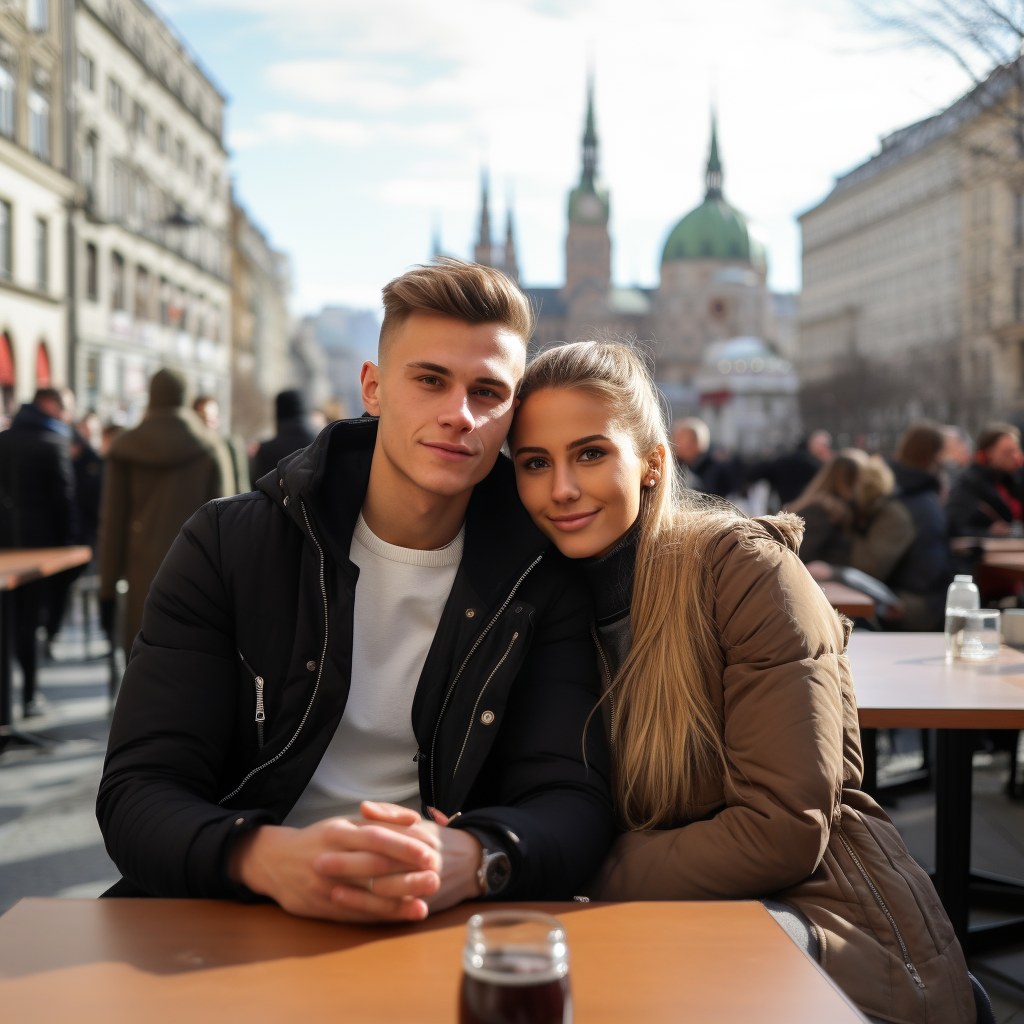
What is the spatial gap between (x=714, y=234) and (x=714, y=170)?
7491 mm

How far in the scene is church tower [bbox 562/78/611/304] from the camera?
127562 mm

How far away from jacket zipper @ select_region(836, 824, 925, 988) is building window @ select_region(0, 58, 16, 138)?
2713 centimetres

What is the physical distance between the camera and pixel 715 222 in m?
125

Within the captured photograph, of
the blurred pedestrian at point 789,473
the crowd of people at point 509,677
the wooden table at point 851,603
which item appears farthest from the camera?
the blurred pedestrian at point 789,473

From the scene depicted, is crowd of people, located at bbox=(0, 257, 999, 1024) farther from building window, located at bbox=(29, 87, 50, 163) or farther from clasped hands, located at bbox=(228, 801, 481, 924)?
building window, located at bbox=(29, 87, 50, 163)

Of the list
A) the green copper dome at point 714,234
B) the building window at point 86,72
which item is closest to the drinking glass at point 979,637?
the building window at point 86,72

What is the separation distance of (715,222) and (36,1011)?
424 ft

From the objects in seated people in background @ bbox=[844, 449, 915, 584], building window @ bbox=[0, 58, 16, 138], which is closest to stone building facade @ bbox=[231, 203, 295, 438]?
building window @ bbox=[0, 58, 16, 138]

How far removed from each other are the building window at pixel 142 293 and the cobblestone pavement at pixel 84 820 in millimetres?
30675

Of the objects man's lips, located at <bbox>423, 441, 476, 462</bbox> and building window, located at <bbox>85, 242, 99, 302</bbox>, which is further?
building window, located at <bbox>85, 242, 99, 302</bbox>

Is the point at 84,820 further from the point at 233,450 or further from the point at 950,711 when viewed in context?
the point at 950,711

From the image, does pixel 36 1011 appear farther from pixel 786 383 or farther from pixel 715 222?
pixel 715 222

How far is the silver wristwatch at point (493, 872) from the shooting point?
185 cm

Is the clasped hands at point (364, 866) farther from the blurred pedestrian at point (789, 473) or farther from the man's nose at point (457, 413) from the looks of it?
the blurred pedestrian at point (789, 473)
